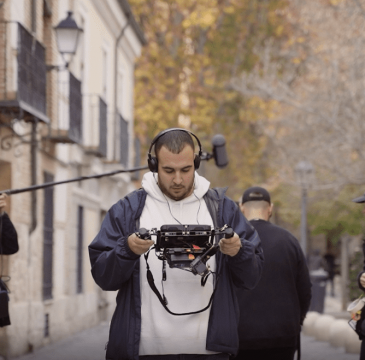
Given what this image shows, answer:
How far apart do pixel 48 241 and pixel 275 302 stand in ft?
33.3

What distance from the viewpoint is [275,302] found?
711cm

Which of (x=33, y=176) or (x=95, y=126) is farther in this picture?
(x=95, y=126)

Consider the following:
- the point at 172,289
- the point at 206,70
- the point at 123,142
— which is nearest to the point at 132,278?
the point at 172,289

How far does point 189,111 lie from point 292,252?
74.4ft

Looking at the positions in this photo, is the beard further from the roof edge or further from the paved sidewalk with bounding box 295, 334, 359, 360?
the roof edge

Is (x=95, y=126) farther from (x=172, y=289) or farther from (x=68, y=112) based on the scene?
(x=172, y=289)

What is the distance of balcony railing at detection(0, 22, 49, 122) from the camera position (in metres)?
12.7

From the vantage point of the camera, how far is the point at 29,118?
13.7 metres

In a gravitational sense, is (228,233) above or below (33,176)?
below

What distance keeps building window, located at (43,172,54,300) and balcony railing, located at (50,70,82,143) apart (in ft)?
2.32

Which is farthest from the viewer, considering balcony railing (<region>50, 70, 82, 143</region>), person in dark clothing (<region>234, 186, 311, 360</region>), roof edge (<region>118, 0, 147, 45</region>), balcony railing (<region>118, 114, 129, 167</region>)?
roof edge (<region>118, 0, 147, 45</region>)

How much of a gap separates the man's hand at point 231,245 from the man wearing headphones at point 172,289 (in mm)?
86

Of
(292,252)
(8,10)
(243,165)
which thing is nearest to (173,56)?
(243,165)

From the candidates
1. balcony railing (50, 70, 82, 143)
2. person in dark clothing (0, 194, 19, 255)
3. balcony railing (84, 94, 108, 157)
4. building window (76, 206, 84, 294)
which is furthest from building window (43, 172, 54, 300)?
person in dark clothing (0, 194, 19, 255)
